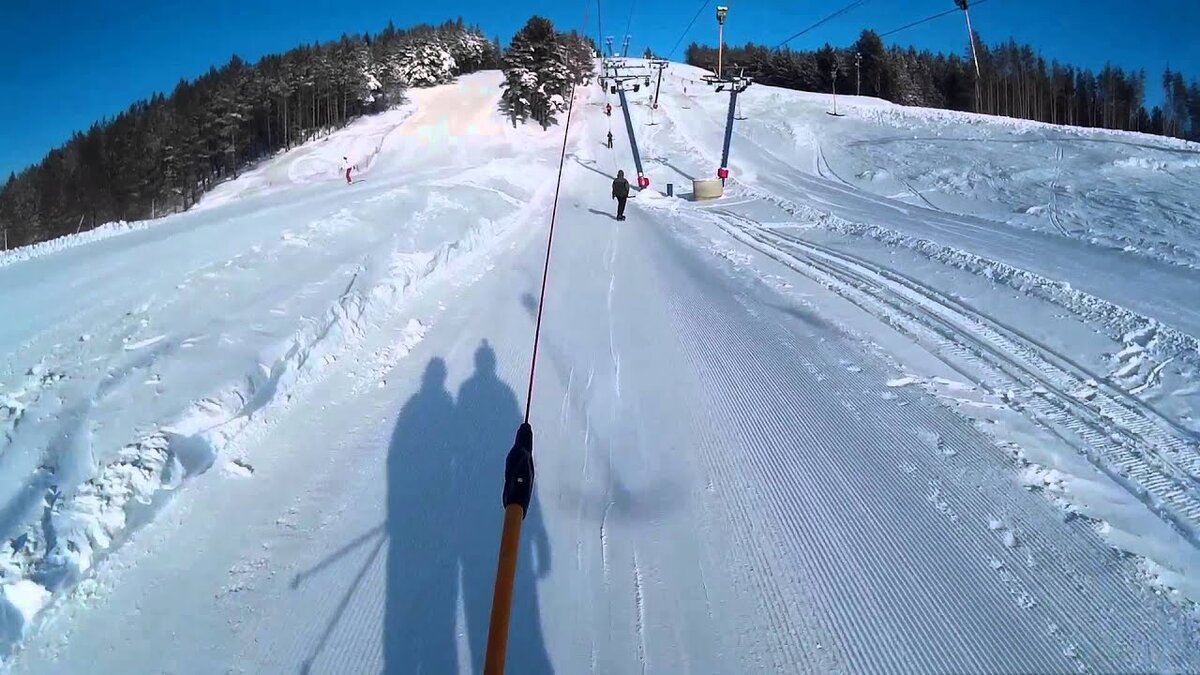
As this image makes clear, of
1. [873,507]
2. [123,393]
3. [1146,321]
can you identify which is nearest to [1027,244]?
[1146,321]

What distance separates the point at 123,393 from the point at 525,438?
15.7ft

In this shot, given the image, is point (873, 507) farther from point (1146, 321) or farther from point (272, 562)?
point (1146, 321)

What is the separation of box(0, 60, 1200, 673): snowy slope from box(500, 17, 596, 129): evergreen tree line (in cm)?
4237

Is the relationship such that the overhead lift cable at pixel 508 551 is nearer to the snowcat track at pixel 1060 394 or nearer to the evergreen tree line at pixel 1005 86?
the snowcat track at pixel 1060 394

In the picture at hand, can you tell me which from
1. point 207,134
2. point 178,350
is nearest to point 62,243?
point 178,350

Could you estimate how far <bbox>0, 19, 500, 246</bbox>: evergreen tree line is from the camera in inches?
2261

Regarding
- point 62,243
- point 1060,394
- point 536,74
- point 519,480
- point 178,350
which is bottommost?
point 1060,394

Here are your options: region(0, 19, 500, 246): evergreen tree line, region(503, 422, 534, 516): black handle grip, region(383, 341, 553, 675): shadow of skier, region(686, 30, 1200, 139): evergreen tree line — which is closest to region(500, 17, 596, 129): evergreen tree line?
region(0, 19, 500, 246): evergreen tree line

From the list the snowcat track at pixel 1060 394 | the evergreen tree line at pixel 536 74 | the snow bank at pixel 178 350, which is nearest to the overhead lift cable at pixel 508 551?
the snow bank at pixel 178 350

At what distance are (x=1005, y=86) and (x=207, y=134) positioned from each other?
9002cm

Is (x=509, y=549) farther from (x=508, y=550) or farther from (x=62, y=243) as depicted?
(x=62, y=243)

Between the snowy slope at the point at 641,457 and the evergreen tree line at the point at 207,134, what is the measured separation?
57.2 meters

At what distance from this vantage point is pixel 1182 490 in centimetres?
402

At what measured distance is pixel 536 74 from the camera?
4878cm
